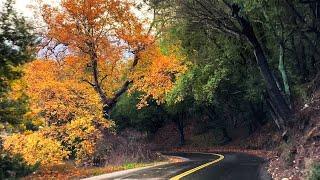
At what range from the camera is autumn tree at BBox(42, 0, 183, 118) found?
28750 mm

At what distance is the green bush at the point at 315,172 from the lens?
33.3ft

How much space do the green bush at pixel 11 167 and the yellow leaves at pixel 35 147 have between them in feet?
21.3

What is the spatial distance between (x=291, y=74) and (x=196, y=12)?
895cm

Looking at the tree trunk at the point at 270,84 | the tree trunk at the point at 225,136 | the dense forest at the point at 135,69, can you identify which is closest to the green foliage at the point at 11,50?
the dense forest at the point at 135,69

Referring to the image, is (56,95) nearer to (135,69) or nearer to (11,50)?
(135,69)

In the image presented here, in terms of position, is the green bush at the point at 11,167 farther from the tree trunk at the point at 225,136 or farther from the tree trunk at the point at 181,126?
the tree trunk at the point at 181,126

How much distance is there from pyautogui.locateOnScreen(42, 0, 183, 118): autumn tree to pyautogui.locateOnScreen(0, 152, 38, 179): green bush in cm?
1536

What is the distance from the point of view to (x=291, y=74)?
2748 cm

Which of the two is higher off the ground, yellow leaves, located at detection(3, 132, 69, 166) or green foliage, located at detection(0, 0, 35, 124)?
green foliage, located at detection(0, 0, 35, 124)

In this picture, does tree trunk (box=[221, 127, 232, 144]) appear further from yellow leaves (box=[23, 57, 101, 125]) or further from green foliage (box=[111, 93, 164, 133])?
yellow leaves (box=[23, 57, 101, 125])

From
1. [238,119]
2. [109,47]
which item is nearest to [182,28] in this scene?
[109,47]

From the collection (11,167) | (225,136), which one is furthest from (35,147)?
(225,136)

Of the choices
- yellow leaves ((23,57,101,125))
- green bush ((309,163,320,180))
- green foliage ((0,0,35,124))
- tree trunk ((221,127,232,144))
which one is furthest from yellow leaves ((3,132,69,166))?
tree trunk ((221,127,232,144))

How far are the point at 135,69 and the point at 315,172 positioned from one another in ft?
78.9
